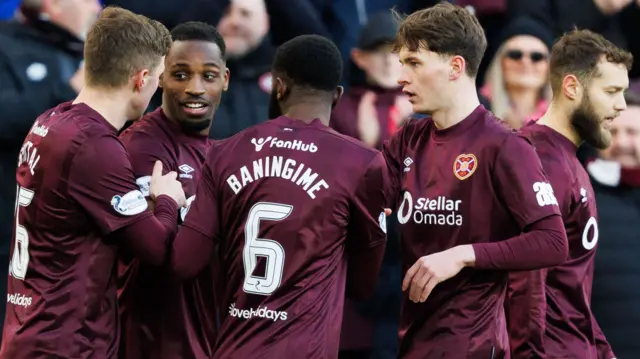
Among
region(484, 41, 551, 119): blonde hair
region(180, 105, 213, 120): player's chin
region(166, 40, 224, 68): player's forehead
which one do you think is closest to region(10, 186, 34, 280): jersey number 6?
region(180, 105, 213, 120): player's chin

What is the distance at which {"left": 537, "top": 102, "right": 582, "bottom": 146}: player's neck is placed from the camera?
479 centimetres

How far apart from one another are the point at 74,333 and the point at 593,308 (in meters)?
3.58

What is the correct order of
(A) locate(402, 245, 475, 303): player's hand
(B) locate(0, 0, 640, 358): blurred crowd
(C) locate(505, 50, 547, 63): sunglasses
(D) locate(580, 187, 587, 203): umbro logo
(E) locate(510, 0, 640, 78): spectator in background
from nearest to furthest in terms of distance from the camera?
(A) locate(402, 245, 475, 303): player's hand < (D) locate(580, 187, 587, 203): umbro logo < (B) locate(0, 0, 640, 358): blurred crowd < (C) locate(505, 50, 547, 63): sunglasses < (E) locate(510, 0, 640, 78): spectator in background

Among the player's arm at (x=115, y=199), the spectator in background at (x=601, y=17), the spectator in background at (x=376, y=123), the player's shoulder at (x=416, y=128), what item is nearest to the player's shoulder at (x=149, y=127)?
the player's arm at (x=115, y=199)

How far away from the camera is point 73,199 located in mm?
3914

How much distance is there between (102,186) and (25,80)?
2.44 meters

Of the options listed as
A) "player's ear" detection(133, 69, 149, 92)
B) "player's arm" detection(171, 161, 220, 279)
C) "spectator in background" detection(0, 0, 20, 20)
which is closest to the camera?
"player's arm" detection(171, 161, 220, 279)

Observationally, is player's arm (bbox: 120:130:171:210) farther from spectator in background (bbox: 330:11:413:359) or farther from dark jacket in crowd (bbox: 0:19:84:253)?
spectator in background (bbox: 330:11:413:359)

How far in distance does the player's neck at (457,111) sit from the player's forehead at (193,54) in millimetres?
1105

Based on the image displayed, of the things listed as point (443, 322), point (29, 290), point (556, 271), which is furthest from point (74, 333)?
point (556, 271)

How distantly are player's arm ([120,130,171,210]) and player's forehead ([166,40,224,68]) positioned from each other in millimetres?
366

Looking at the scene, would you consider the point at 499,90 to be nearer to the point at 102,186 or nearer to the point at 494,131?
the point at 494,131

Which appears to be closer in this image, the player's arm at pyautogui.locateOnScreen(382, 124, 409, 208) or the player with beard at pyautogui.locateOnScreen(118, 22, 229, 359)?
the player's arm at pyautogui.locateOnScreen(382, 124, 409, 208)

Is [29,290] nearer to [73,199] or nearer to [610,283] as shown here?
[73,199]
